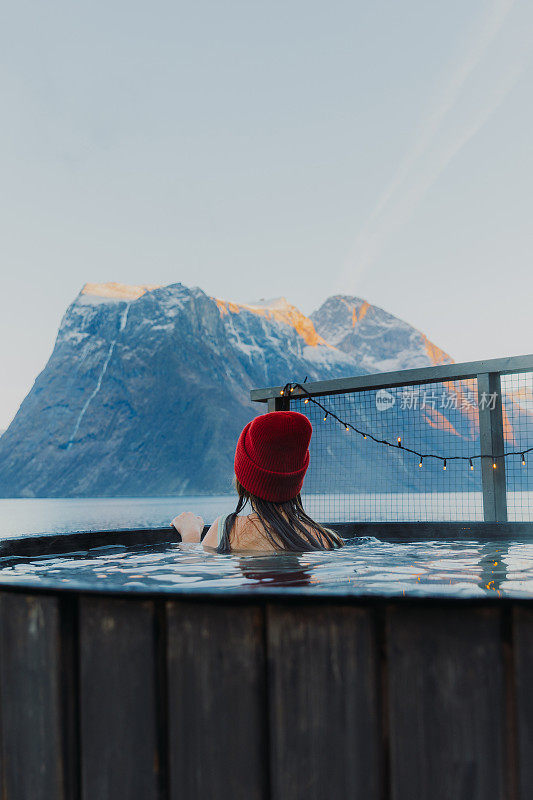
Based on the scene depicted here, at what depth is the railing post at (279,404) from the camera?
16.7 ft

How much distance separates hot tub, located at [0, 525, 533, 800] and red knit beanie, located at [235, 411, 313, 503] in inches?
65.9

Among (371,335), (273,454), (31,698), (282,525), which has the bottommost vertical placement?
(31,698)

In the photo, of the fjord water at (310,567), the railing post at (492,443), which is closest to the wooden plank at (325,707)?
the fjord water at (310,567)

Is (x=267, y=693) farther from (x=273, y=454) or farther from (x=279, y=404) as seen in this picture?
(x=279, y=404)

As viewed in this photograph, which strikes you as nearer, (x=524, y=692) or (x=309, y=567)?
(x=524, y=692)

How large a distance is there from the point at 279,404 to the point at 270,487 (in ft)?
7.54

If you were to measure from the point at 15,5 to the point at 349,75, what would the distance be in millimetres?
7879

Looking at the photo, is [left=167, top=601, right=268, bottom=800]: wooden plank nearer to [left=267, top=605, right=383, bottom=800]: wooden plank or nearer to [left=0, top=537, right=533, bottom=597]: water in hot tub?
→ [left=267, top=605, right=383, bottom=800]: wooden plank

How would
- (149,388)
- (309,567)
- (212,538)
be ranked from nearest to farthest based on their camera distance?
(309,567), (212,538), (149,388)

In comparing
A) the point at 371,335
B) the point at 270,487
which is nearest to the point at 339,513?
the point at 270,487

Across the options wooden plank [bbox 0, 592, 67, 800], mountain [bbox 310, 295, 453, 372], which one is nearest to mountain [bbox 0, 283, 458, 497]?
A: mountain [bbox 310, 295, 453, 372]

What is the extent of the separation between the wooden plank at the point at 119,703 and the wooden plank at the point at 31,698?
6 centimetres

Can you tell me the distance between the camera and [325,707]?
100 centimetres

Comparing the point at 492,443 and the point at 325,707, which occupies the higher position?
the point at 492,443
